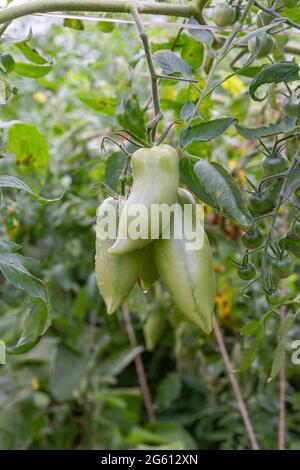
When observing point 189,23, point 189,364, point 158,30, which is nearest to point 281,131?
point 189,23

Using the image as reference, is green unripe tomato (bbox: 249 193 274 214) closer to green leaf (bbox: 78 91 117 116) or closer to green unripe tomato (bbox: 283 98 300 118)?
green unripe tomato (bbox: 283 98 300 118)

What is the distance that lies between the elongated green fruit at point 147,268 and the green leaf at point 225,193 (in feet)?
0.26

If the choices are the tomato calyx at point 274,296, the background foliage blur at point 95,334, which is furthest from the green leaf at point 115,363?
the tomato calyx at point 274,296

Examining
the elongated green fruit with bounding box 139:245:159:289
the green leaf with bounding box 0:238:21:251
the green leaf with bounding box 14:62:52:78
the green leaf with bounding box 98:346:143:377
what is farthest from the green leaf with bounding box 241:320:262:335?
the green leaf with bounding box 98:346:143:377

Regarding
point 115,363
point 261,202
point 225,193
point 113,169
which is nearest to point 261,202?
point 261,202

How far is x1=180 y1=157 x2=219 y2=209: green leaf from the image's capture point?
21.9 inches

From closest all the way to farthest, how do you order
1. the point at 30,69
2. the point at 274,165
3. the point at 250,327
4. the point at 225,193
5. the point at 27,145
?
1. the point at 225,193
2. the point at 274,165
3. the point at 250,327
4. the point at 30,69
5. the point at 27,145

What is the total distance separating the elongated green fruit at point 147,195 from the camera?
0.53m

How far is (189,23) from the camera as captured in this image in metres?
0.71

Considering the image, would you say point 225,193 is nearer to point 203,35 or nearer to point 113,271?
point 113,271

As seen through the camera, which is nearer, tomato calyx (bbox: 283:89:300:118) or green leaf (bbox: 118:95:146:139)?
tomato calyx (bbox: 283:89:300:118)

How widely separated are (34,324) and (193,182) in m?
0.18

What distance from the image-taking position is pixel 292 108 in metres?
0.63

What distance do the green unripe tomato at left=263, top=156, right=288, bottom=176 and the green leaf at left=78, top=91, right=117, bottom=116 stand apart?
42 centimetres
